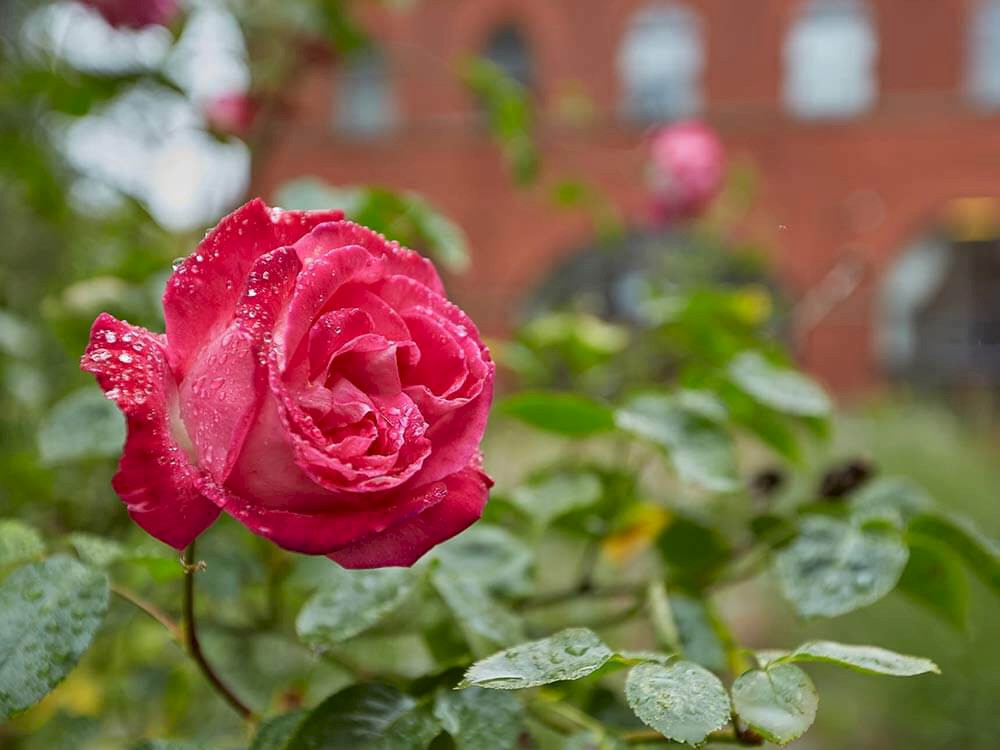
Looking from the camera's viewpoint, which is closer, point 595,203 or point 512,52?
point 595,203

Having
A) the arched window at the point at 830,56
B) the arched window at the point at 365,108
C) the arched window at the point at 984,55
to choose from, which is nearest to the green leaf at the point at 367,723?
the arched window at the point at 365,108

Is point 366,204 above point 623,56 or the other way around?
above

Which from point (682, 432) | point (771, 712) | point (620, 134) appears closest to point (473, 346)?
point (771, 712)

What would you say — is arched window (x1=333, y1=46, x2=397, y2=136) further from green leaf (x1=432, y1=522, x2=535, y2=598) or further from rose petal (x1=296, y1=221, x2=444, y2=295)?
rose petal (x1=296, y1=221, x2=444, y2=295)

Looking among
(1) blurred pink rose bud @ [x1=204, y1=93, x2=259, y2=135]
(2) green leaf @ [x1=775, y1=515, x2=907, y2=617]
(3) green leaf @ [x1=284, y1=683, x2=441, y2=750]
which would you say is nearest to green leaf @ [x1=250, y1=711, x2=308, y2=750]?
(3) green leaf @ [x1=284, y1=683, x2=441, y2=750]

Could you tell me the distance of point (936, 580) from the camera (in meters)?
0.50

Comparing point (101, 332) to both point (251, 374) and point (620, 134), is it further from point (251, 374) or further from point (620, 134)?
point (620, 134)

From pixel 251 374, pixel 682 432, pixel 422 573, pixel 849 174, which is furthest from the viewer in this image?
pixel 849 174

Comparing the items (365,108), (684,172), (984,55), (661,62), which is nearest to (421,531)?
(684,172)

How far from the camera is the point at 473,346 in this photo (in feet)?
0.97

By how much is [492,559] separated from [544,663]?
0.59 feet

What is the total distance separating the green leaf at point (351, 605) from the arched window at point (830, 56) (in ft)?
28.2

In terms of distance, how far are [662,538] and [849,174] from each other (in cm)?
803

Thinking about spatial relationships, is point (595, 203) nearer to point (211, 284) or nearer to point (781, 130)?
point (211, 284)
